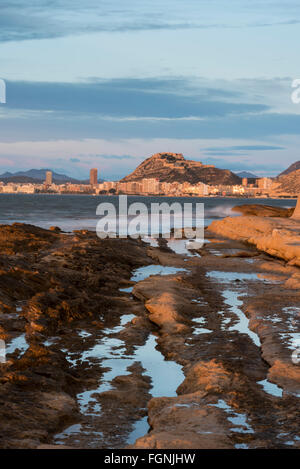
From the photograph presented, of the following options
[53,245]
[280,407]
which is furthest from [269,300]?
[53,245]

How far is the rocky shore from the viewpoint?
248 inches

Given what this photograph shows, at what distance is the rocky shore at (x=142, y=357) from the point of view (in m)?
6.30

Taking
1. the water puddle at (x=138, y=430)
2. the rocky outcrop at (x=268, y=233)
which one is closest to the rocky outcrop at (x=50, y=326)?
the water puddle at (x=138, y=430)

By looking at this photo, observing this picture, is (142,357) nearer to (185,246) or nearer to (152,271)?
(152,271)

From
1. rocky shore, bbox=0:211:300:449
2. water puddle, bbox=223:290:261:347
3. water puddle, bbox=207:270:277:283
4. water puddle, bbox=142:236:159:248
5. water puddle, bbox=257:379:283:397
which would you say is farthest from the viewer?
water puddle, bbox=142:236:159:248

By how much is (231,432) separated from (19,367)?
3.52 metres

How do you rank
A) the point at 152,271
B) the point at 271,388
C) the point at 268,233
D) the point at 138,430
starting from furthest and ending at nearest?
the point at 268,233 → the point at 152,271 → the point at 271,388 → the point at 138,430

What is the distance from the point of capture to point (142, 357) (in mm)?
9414

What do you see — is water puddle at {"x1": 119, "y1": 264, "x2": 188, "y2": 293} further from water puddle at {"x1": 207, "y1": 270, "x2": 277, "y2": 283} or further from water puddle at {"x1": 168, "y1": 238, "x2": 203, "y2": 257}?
water puddle at {"x1": 168, "y1": 238, "x2": 203, "y2": 257}

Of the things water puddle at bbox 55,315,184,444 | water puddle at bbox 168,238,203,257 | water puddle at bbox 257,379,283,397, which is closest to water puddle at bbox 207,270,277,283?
water puddle at bbox 168,238,203,257

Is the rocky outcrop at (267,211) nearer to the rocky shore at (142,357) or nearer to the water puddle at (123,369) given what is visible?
the rocky shore at (142,357)

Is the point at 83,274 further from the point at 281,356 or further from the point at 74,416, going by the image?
the point at 74,416

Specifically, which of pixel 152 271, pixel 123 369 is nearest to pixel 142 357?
pixel 123 369

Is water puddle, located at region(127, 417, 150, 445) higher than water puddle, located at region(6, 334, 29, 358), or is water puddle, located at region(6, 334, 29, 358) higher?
water puddle, located at region(6, 334, 29, 358)
